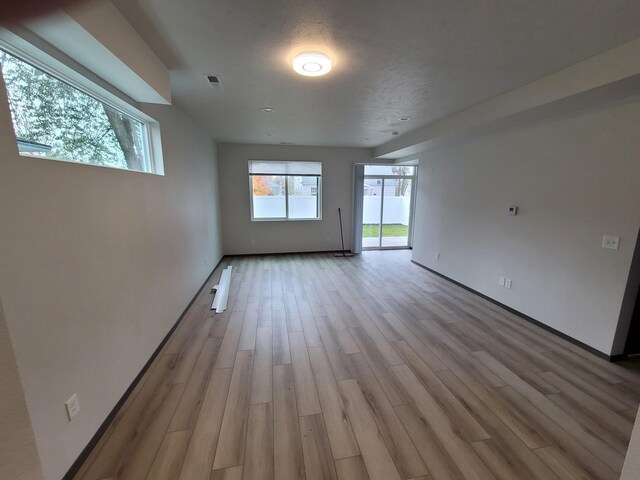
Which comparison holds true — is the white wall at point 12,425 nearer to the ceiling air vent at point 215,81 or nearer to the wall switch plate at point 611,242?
the ceiling air vent at point 215,81

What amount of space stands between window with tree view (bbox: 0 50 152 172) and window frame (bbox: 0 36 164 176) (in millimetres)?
25

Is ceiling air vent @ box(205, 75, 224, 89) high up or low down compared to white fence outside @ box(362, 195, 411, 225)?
up

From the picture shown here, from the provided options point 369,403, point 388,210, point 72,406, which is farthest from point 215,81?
point 388,210

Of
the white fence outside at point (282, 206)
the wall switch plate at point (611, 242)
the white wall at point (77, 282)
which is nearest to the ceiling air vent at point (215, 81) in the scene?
the white wall at point (77, 282)

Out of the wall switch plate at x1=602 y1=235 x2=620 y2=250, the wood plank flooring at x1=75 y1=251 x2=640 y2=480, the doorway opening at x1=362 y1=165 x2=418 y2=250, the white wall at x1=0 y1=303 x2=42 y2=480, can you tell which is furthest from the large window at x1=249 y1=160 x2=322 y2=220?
the white wall at x1=0 y1=303 x2=42 y2=480

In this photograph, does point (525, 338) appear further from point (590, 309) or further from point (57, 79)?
point (57, 79)

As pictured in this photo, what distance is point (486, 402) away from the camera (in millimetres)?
1929

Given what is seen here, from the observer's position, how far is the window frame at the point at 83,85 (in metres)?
1.21

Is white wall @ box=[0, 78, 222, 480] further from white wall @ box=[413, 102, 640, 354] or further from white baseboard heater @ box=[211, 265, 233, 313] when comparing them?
white wall @ box=[413, 102, 640, 354]

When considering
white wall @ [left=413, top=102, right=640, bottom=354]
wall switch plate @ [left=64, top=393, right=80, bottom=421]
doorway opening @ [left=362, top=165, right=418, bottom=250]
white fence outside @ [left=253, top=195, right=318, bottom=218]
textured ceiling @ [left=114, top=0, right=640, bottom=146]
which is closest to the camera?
wall switch plate @ [left=64, top=393, right=80, bottom=421]

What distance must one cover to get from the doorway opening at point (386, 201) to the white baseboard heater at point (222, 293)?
3.63 m

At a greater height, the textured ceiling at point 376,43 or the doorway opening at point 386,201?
the textured ceiling at point 376,43

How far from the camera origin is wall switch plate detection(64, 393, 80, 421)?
1.36 m

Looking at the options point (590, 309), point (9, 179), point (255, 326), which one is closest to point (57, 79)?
point (9, 179)
